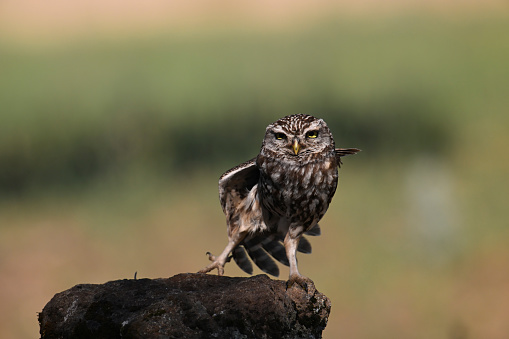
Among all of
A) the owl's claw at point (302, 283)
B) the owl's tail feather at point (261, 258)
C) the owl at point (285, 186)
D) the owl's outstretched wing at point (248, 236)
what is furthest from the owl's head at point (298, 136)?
the owl's tail feather at point (261, 258)

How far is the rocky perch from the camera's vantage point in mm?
3557

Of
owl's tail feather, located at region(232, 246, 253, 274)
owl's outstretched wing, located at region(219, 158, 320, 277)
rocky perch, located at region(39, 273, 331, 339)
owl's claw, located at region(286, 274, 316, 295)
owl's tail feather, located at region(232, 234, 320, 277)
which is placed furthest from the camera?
owl's tail feather, located at region(232, 246, 253, 274)

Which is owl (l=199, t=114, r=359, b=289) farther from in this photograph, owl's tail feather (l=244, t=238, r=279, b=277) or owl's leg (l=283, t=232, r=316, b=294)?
owl's tail feather (l=244, t=238, r=279, b=277)

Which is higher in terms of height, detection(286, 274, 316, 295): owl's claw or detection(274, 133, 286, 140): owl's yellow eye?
detection(274, 133, 286, 140): owl's yellow eye

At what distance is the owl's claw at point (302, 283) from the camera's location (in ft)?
13.4

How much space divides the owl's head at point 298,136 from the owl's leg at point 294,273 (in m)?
0.67

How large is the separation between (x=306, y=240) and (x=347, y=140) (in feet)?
14.1

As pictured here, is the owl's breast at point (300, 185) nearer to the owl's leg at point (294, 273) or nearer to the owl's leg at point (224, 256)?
the owl's leg at point (294, 273)

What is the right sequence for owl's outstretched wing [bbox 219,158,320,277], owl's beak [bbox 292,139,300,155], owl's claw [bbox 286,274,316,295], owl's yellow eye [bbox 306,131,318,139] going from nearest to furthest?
owl's claw [bbox 286,274,316,295] < owl's beak [bbox 292,139,300,155] < owl's yellow eye [bbox 306,131,318,139] < owl's outstretched wing [bbox 219,158,320,277]

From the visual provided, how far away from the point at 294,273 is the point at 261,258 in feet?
3.88

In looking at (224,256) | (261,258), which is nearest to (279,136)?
(224,256)

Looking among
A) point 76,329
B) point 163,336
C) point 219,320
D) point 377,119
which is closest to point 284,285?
point 219,320

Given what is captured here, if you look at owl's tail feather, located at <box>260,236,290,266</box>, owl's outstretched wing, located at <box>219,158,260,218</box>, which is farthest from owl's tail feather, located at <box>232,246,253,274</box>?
owl's outstretched wing, located at <box>219,158,260,218</box>

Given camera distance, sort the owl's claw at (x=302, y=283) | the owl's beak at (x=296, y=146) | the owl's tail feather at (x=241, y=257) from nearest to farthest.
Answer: the owl's claw at (x=302, y=283), the owl's beak at (x=296, y=146), the owl's tail feather at (x=241, y=257)
